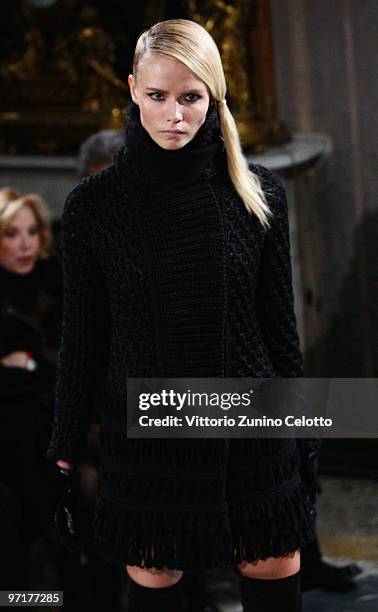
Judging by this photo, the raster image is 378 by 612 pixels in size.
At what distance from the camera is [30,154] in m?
5.09

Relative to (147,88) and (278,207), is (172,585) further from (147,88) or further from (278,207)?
(147,88)

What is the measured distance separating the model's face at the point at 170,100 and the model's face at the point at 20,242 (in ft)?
5.00

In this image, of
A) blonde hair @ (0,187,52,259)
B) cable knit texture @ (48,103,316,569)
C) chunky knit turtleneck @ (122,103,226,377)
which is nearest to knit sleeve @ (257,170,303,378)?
cable knit texture @ (48,103,316,569)

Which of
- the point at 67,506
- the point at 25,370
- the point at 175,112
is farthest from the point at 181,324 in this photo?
the point at 25,370

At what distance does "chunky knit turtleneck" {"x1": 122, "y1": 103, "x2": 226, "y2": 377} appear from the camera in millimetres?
2016

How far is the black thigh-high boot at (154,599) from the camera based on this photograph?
6.85 ft

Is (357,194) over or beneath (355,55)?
beneath

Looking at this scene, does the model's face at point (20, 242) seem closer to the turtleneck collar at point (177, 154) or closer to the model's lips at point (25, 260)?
the model's lips at point (25, 260)

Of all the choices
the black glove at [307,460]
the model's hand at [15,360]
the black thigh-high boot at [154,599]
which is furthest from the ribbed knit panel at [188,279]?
the model's hand at [15,360]

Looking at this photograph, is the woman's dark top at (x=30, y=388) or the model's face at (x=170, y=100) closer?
the model's face at (x=170, y=100)

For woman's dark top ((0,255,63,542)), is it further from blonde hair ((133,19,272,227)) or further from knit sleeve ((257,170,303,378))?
blonde hair ((133,19,272,227))

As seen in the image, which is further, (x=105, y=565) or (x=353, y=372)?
(x=353, y=372)

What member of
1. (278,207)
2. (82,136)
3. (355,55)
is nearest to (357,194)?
(355,55)

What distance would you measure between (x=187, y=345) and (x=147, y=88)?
18.1 inches
